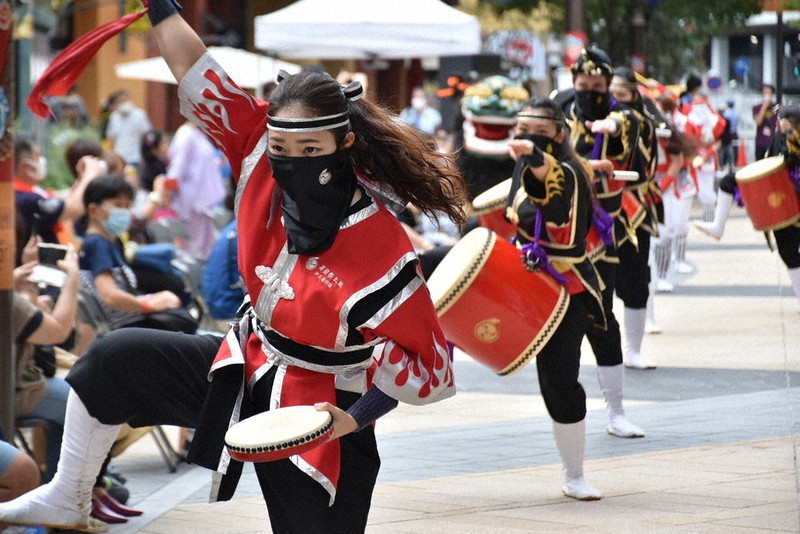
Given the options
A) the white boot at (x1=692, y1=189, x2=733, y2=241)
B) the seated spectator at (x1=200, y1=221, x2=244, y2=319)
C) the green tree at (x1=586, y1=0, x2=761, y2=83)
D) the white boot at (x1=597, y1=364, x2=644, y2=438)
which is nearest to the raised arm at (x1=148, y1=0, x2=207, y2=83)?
the white boot at (x1=597, y1=364, x2=644, y2=438)

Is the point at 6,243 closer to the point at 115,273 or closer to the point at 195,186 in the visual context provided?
the point at 115,273

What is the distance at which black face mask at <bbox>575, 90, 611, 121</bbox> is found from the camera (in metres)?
7.47

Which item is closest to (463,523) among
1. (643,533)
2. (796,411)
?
(643,533)

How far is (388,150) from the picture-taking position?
3.57 m

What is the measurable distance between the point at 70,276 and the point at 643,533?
2.45 m

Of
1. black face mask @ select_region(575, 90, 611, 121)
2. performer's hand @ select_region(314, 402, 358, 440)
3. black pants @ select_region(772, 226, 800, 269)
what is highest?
performer's hand @ select_region(314, 402, 358, 440)

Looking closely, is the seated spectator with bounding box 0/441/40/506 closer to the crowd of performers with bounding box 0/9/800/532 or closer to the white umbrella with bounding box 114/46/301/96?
the crowd of performers with bounding box 0/9/800/532

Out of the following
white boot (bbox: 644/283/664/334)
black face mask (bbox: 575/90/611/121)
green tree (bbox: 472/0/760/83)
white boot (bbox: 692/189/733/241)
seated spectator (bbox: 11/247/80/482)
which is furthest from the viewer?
green tree (bbox: 472/0/760/83)

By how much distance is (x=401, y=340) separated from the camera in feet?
11.0

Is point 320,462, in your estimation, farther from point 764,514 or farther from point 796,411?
point 796,411

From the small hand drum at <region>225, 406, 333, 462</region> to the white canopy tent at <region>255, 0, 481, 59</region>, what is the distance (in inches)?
452

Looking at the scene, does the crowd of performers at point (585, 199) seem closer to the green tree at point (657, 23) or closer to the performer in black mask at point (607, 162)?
the performer in black mask at point (607, 162)

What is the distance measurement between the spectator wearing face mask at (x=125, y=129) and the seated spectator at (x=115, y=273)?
28.8 ft

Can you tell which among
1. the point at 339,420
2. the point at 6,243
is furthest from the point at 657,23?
the point at 339,420
